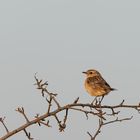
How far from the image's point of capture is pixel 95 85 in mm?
13297

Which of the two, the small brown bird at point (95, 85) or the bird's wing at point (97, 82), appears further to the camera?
the bird's wing at point (97, 82)

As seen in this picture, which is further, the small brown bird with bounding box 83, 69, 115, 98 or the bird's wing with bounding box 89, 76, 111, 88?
the bird's wing with bounding box 89, 76, 111, 88

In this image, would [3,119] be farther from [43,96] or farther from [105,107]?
[105,107]

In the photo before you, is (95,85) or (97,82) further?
(97,82)

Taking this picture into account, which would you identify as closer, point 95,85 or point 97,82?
point 95,85

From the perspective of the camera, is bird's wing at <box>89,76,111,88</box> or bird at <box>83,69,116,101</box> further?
bird's wing at <box>89,76,111,88</box>

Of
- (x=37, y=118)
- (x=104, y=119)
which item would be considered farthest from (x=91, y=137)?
(x=37, y=118)

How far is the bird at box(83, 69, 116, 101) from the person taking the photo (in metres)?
12.5

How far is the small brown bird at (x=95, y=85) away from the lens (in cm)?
1248

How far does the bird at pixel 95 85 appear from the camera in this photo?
1247cm

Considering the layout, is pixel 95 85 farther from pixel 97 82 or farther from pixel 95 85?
pixel 97 82

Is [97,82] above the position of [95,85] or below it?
above

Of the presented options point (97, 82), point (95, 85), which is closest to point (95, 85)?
point (95, 85)

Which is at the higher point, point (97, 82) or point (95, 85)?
point (97, 82)
